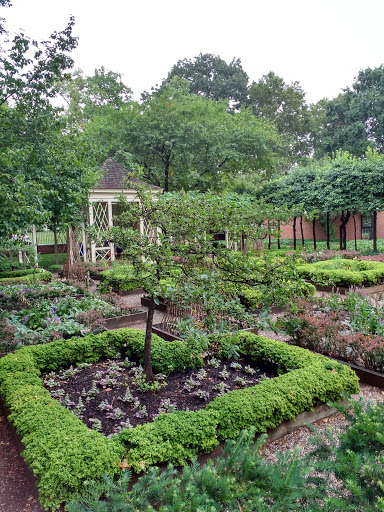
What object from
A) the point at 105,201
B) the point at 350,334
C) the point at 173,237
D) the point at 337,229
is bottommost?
the point at 350,334

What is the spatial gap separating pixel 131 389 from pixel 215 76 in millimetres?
43934

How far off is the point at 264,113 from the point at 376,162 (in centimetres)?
2501

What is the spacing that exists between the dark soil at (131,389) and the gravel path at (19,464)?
60 centimetres

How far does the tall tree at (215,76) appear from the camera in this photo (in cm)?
4088

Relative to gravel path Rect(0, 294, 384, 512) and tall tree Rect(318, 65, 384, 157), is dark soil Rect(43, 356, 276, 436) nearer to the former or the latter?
gravel path Rect(0, 294, 384, 512)

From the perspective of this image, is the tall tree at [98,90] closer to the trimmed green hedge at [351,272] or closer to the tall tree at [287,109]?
the tall tree at [287,109]

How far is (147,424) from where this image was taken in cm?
326

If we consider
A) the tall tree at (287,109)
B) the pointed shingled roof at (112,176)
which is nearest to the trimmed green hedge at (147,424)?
the pointed shingled roof at (112,176)

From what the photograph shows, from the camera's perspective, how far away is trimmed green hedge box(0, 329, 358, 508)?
2.80 metres

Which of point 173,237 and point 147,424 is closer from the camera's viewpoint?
point 147,424

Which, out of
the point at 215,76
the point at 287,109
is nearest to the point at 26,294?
the point at 287,109

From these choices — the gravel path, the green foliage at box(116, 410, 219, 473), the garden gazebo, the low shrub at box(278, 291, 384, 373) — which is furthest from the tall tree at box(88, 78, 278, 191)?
the green foliage at box(116, 410, 219, 473)

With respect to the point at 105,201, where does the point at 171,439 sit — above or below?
below

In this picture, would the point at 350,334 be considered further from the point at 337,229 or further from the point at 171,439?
the point at 337,229
